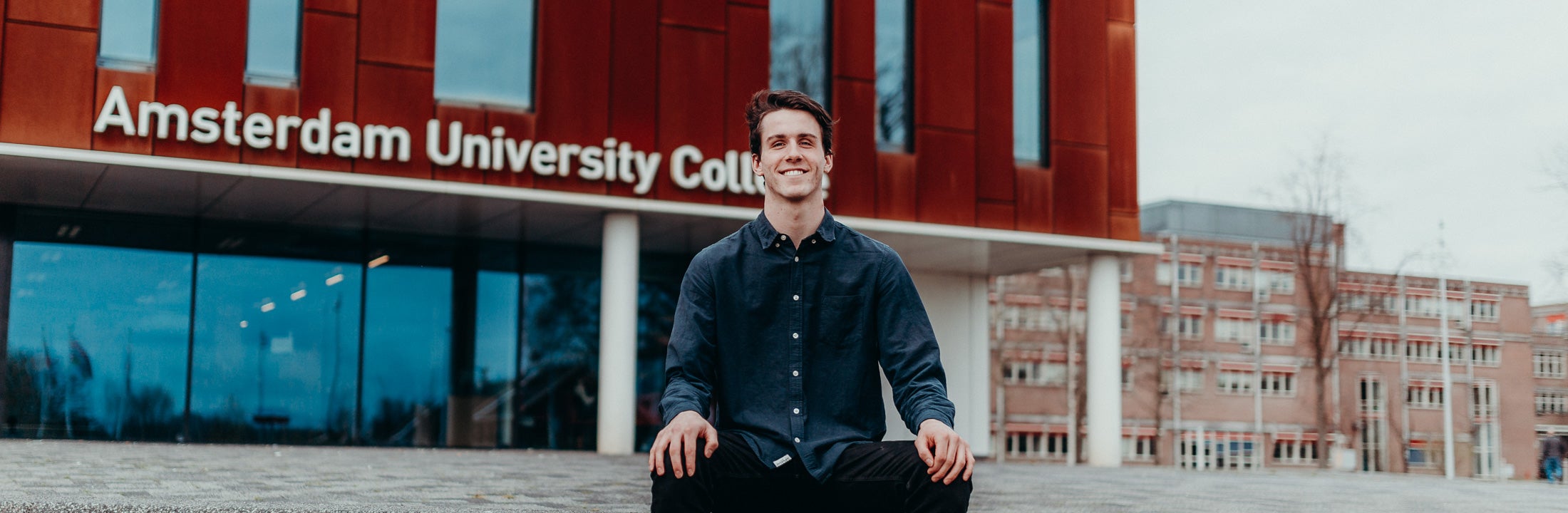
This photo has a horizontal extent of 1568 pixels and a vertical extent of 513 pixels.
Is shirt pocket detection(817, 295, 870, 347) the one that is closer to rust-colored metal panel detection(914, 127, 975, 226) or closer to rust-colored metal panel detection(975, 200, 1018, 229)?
rust-colored metal panel detection(914, 127, 975, 226)

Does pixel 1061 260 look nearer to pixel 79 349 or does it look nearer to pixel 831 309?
pixel 79 349

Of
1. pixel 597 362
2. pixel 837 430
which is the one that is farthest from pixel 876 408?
pixel 597 362

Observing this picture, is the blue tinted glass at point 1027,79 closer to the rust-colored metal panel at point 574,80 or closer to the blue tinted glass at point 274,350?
the rust-colored metal panel at point 574,80

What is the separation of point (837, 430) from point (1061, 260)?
17.6 m

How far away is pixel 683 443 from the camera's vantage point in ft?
10.2

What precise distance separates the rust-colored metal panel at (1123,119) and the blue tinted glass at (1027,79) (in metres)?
1.08

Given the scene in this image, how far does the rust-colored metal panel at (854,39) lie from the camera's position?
18062mm

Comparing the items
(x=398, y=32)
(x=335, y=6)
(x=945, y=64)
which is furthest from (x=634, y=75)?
(x=945, y=64)

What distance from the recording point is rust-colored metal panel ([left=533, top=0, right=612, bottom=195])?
16.4m

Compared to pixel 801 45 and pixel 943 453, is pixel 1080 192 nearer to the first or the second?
pixel 801 45

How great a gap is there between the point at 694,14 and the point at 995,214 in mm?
4783

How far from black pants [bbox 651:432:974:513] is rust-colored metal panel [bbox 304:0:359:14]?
1364 cm

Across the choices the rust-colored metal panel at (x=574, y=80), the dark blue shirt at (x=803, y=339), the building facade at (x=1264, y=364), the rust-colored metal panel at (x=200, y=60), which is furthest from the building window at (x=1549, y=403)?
the dark blue shirt at (x=803, y=339)

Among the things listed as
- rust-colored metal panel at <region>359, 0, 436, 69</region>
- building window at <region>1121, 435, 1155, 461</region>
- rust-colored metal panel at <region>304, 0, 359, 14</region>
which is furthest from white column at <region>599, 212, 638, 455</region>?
building window at <region>1121, 435, 1155, 461</region>
